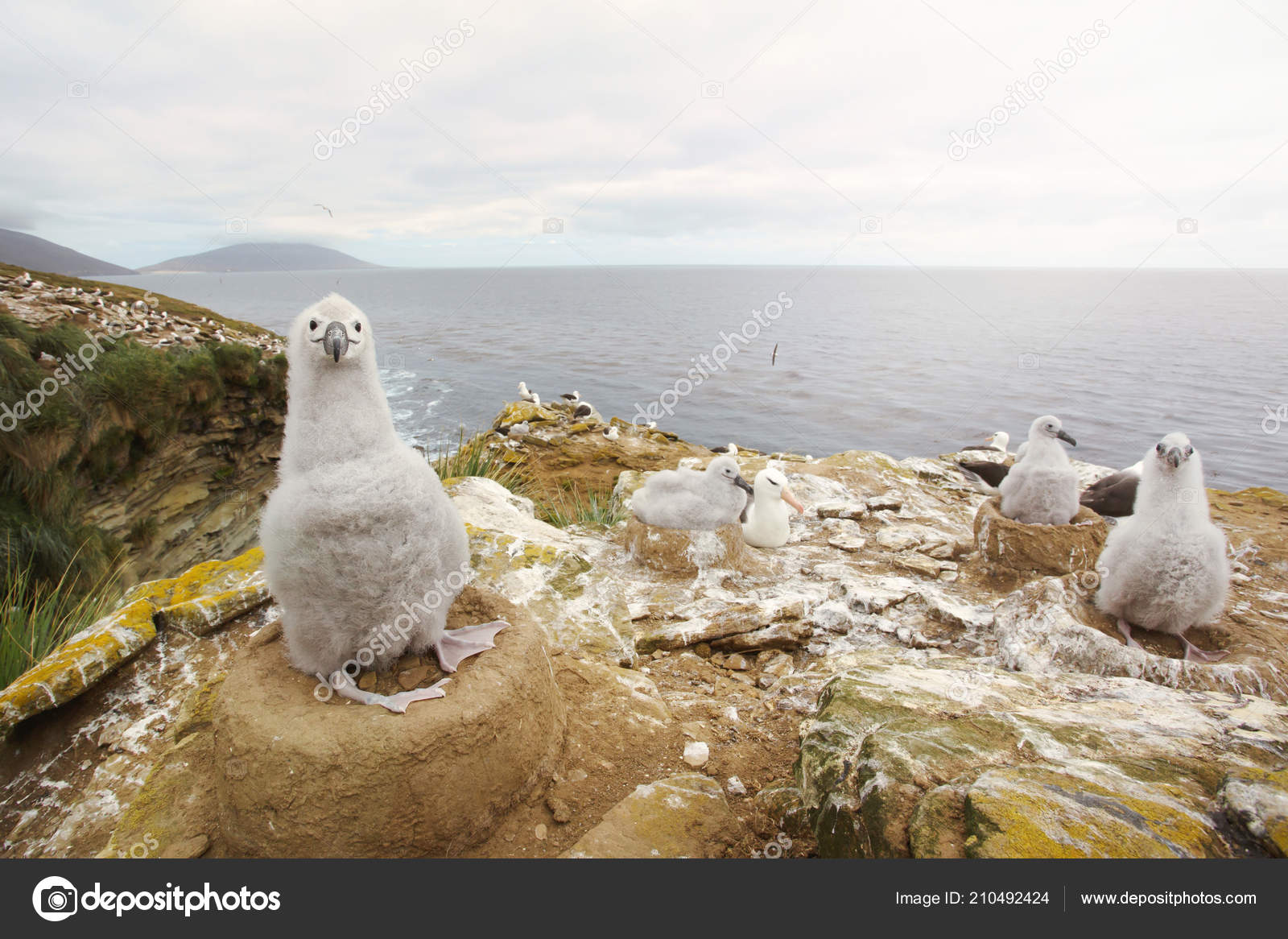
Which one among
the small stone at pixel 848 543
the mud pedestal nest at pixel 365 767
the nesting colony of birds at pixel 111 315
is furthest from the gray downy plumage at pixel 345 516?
the nesting colony of birds at pixel 111 315

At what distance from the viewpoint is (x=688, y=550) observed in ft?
19.3

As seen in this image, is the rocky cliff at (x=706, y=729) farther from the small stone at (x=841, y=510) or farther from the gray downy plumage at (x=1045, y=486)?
the small stone at (x=841, y=510)

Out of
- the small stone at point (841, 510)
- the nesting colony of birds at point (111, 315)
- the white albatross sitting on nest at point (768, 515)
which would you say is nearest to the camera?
the white albatross sitting on nest at point (768, 515)

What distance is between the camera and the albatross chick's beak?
2.50 m

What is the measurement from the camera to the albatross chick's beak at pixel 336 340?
A: 2498mm

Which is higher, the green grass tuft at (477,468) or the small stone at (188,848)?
the green grass tuft at (477,468)

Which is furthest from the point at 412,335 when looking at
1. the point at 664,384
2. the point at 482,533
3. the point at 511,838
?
the point at 511,838

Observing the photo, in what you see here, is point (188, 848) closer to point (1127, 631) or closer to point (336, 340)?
point (336, 340)

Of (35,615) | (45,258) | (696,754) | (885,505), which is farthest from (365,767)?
(45,258)

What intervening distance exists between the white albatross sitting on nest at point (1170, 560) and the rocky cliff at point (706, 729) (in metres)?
0.18
